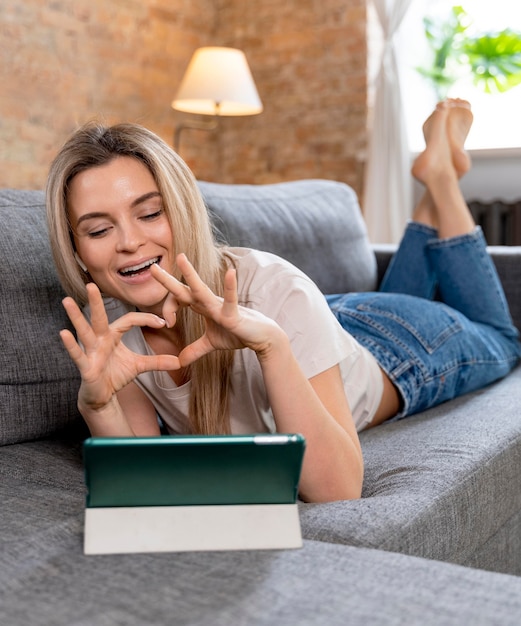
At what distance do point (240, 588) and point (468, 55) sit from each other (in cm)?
381

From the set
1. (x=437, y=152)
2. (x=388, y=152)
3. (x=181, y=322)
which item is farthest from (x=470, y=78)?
(x=181, y=322)

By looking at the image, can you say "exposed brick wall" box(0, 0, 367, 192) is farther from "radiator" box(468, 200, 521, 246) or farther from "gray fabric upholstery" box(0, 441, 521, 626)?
"gray fabric upholstery" box(0, 441, 521, 626)

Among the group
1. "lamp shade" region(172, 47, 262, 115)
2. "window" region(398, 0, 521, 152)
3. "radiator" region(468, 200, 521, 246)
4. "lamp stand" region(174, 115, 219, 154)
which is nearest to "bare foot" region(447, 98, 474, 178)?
"lamp shade" region(172, 47, 262, 115)

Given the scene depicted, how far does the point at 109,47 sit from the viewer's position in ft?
13.9

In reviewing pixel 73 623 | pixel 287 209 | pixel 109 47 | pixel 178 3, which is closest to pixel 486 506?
pixel 73 623

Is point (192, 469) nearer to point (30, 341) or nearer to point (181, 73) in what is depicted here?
point (30, 341)

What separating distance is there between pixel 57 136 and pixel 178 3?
1160mm

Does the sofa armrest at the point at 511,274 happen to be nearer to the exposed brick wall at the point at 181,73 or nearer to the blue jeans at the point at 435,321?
the blue jeans at the point at 435,321

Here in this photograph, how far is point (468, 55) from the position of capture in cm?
416

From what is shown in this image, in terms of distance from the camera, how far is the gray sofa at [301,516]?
81 cm

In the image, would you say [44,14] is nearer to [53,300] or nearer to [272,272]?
[53,300]

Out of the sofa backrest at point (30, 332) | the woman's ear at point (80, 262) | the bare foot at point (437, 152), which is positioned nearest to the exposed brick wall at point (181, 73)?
the bare foot at point (437, 152)

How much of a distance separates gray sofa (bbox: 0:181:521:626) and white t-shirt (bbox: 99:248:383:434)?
18 cm

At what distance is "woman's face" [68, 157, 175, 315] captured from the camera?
129cm
